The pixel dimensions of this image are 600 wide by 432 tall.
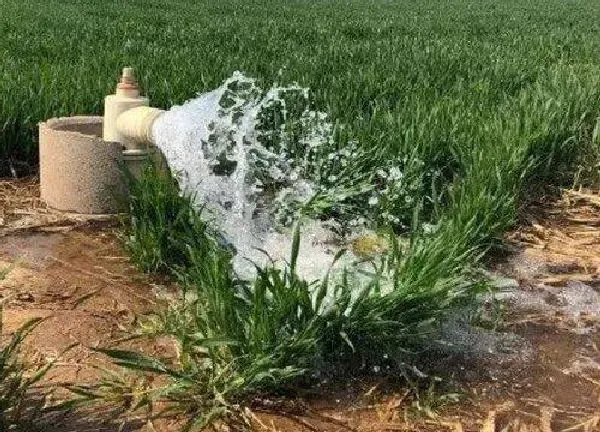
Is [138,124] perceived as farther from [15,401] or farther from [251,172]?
[15,401]

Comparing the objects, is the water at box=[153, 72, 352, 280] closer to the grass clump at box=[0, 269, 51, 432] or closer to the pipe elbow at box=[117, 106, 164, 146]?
the pipe elbow at box=[117, 106, 164, 146]

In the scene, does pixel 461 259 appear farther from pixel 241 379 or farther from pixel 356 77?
pixel 356 77

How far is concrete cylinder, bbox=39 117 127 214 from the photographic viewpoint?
11.3ft

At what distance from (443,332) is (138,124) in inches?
62.8

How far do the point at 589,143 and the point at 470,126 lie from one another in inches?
31.7

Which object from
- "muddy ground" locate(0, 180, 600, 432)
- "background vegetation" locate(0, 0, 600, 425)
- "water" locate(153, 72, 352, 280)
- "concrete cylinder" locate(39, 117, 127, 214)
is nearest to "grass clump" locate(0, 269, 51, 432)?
"muddy ground" locate(0, 180, 600, 432)

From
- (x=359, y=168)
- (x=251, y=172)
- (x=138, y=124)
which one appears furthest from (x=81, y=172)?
(x=359, y=168)

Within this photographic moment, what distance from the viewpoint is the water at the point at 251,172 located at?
133 inches

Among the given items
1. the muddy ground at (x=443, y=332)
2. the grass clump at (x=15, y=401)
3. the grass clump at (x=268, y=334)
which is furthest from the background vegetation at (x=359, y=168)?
the grass clump at (x=15, y=401)

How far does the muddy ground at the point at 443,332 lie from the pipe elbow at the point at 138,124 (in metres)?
0.38

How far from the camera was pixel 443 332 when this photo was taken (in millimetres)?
2619

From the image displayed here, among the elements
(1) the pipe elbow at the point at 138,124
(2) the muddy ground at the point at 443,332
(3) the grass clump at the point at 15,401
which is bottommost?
(2) the muddy ground at the point at 443,332

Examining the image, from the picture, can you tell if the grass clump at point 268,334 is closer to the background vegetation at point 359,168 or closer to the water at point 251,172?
the background vegetation at point 359,168

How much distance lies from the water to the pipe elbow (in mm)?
48
